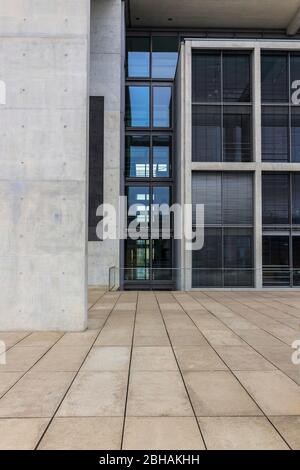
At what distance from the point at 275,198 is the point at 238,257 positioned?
347 cm

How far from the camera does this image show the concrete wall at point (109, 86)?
19422 mm

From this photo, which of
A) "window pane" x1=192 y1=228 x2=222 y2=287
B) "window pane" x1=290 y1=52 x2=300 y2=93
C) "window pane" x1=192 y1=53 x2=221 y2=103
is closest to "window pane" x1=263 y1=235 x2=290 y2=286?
"window pane" x1=192 y1=228 x2=222 y2=287

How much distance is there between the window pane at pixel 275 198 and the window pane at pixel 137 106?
316 inches

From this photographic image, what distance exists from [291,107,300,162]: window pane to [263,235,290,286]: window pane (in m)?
4.13

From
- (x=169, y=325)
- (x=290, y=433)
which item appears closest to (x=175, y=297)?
(x=169, y=325)

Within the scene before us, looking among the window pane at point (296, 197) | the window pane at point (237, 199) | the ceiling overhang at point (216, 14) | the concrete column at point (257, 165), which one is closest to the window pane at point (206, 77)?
the concrete column at point (257, 165)

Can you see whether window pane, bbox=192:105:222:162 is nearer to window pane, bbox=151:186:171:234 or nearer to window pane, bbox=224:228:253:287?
window pane, bbox=151:186:171:234

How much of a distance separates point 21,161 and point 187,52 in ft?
46.0

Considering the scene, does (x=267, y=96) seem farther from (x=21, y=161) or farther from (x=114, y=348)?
(x=114, y=348)

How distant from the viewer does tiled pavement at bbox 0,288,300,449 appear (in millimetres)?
3797

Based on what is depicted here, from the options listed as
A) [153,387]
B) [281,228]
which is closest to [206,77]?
[281,228]

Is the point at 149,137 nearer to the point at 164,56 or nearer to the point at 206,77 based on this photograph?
the point at 206,77

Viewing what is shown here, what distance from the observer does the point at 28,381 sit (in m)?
5.36
